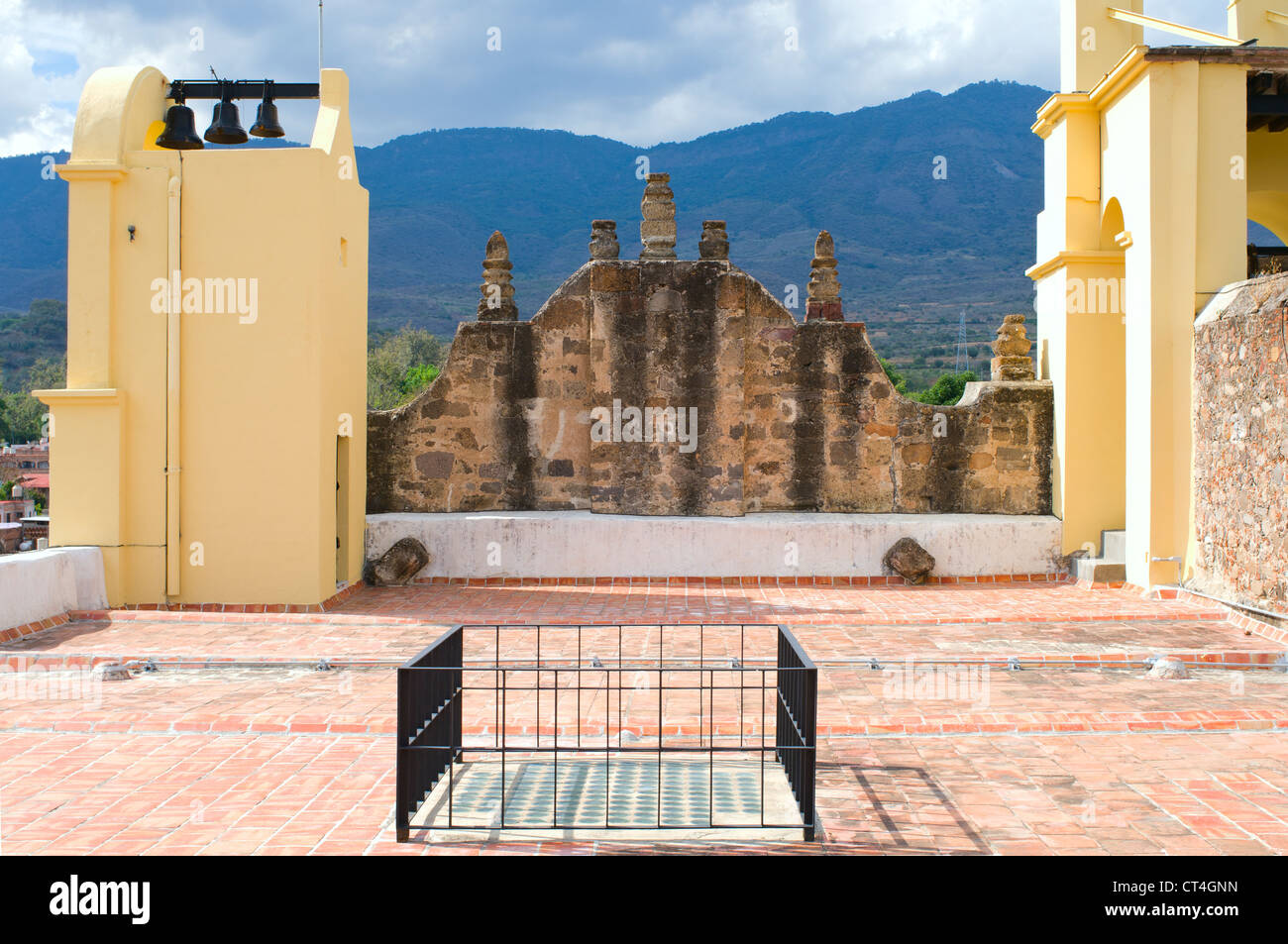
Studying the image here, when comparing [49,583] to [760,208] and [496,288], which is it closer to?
[496,288]

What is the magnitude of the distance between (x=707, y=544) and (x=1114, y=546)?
15.2ft

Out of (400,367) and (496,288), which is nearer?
(496,288)

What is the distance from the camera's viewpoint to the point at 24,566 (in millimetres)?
9516

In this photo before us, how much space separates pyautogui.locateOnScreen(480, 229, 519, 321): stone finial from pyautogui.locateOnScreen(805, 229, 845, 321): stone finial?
373cm

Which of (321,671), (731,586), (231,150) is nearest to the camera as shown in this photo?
(321,671)

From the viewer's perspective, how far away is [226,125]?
11.6m

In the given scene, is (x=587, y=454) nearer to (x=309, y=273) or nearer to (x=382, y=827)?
(x=309, y=273)

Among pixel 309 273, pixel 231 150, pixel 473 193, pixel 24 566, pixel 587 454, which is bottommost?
pixel 24 566

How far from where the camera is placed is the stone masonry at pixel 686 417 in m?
13.2

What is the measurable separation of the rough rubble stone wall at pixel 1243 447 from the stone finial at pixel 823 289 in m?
4.22

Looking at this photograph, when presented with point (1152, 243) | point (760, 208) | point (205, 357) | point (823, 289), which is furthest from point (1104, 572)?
point (760, 208)

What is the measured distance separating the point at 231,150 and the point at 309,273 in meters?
1.42

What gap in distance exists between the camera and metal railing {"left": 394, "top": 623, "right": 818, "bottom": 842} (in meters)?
4.80

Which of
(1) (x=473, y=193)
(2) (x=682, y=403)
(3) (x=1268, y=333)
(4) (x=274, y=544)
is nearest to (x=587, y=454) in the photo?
(2) (x=682, y=403)
